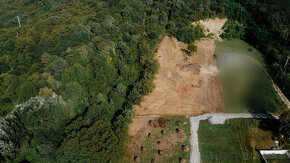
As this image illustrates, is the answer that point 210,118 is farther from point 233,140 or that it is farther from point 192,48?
point 192,48

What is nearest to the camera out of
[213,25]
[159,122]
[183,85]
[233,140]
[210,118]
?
[233,140]

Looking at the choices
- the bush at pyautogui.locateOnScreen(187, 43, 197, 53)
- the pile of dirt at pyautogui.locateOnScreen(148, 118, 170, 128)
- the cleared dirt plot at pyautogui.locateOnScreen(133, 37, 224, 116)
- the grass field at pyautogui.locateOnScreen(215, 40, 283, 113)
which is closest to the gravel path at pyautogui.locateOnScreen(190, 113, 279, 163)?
the grass field at pyautogui.locateOnScreen(215, 40, 283, 113)

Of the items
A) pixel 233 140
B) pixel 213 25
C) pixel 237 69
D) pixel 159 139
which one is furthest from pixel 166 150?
pixel 213 25

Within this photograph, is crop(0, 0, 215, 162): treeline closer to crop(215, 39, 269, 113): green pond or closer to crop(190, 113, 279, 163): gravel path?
crop(215, 39, 269, 113): green pond

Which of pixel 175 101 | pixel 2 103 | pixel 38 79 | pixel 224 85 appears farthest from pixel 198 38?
pixel 2 103

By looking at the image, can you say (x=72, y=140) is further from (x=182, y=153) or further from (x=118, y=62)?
(x=118, y=62)

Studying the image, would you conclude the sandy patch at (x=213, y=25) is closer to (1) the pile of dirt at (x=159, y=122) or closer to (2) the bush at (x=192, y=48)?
(2) the bush at (x=192, y=48)
